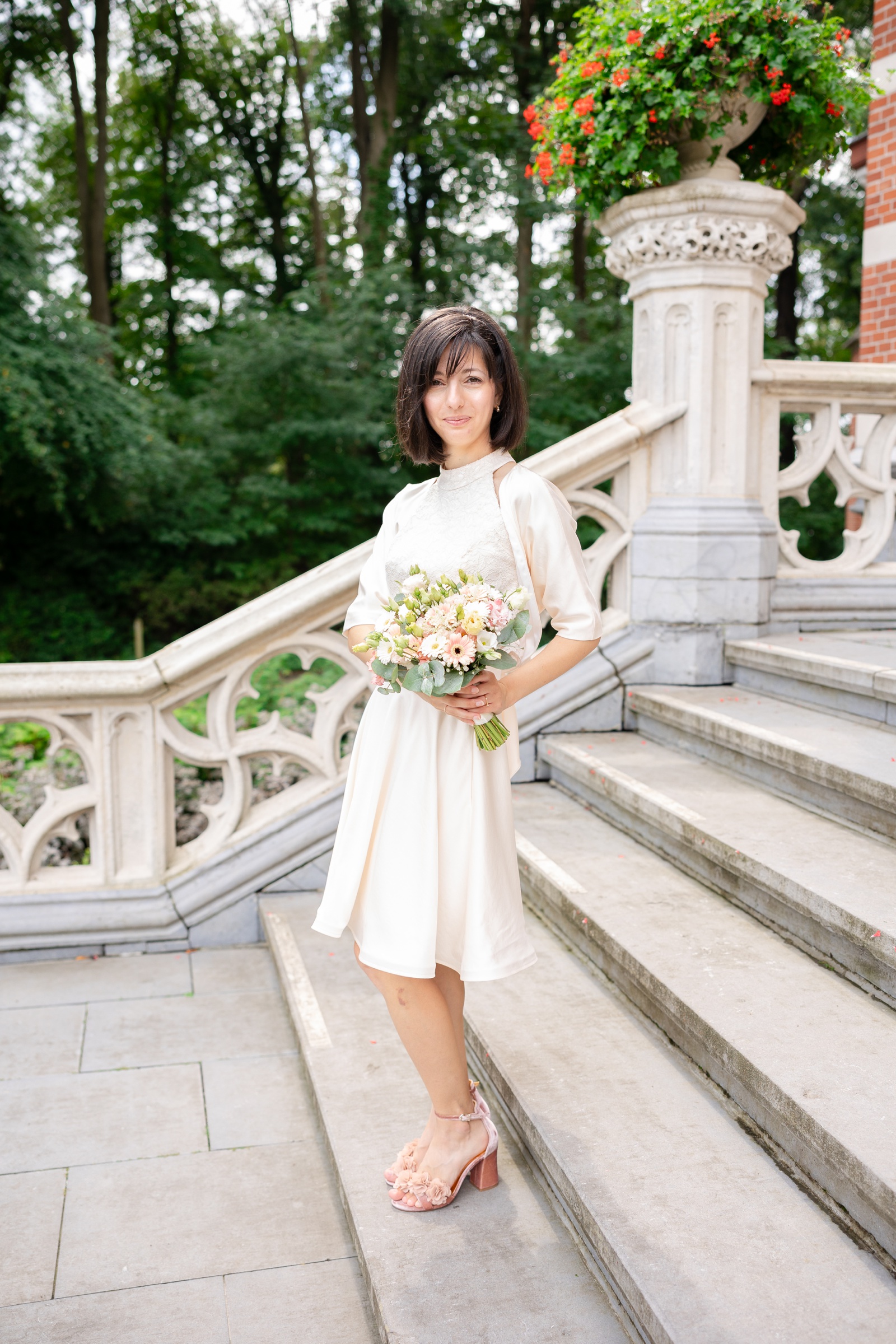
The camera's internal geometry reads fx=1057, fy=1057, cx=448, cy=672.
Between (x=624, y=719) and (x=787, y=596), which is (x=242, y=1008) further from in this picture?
(x=787, y=596)

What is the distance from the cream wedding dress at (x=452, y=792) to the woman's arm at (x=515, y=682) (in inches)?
1.4

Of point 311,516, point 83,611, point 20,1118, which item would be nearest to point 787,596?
point 20,1118

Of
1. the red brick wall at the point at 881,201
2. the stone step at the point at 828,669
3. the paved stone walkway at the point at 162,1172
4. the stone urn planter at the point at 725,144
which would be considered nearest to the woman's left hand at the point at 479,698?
the paved stone walkway at the point at 162,1172

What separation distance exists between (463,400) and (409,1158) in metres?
1.64

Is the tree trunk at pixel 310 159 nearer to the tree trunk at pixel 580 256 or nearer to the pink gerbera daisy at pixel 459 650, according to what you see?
the tree trunk at pixel 580 256

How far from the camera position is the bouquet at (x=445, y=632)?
1850 millimetres

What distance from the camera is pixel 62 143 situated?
19516mm

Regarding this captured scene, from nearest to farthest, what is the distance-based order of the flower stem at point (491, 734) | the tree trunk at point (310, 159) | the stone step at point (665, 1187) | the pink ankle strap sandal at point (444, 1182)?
the stone step at point (665, 1187), the flower stem at point (491, 734), the pink ankle strap sandal at point (444, 1182), the tree trunk at point (310, 159)

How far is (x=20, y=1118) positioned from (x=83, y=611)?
41.7 ft

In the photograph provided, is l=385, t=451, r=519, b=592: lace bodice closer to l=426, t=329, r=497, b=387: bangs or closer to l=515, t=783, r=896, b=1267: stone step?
l=426, t=329, r=497, b=387: bangs

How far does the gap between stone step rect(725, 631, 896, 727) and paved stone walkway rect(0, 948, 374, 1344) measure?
7.43 ft

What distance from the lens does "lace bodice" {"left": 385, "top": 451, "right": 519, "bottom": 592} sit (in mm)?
2082

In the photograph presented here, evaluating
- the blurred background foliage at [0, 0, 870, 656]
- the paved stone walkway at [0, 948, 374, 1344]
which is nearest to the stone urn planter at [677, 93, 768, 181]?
the paved stone walkway at [0, 948, 374, 1344]

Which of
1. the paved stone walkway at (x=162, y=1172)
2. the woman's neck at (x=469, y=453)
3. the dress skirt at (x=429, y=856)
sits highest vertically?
the woman's neck at (x=469, y=453)
